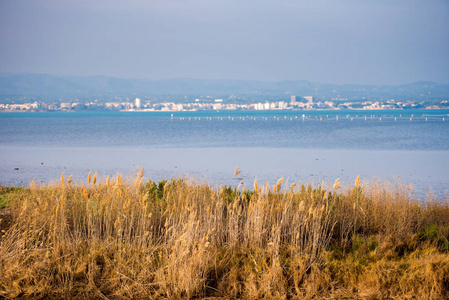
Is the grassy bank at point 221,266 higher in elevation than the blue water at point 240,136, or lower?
higher

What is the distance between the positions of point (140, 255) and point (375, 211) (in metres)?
4.69

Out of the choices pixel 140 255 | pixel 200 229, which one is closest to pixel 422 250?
pixel 200 229

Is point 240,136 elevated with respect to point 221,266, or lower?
lower

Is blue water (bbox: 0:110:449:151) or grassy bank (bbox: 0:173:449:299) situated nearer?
grassy bank (bbox: 0:173:449:299)

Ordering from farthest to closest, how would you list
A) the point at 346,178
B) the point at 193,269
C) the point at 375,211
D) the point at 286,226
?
the point at 346,178 < the point at 375,211 < the point at 286,226 < the point at 193,269

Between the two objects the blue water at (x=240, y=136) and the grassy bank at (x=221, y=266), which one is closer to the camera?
the grassy bank at (x=221, y=266)

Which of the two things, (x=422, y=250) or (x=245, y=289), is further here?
(x=422, y=250)

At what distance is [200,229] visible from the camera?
697cm

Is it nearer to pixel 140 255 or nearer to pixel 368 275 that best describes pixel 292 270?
pixel 368 275

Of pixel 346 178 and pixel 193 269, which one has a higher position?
pixel 193 269

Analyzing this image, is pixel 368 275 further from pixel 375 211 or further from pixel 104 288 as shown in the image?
pixel 104 288

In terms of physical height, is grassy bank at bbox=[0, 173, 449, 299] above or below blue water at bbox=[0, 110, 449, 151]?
above

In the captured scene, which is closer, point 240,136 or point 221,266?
point 221,266

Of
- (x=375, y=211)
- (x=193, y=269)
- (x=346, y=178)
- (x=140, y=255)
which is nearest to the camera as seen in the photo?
(x=193, y=269)
